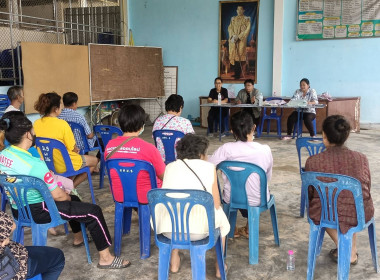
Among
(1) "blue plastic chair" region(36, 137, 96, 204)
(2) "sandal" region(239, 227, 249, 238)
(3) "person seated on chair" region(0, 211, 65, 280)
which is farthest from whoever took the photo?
(1) "blue plastic chair" region(36, 137, 96, 204)

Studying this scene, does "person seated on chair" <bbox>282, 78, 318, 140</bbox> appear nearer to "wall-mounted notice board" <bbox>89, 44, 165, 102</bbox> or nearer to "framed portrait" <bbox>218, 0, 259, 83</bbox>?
"framed portrait" <bbox>218, 0, 259, 83</bbox>

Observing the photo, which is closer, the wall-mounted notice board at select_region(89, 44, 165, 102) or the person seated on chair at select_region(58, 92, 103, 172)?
the person seated on chair at select_region(58, 92, 103, 172)

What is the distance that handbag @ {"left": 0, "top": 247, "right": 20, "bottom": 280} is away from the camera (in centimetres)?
169

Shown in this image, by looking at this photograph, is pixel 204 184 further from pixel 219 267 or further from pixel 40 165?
pixel 40 165

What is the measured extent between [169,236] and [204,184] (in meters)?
0.35

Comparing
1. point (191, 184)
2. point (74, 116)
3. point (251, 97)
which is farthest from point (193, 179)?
point (251, 97)

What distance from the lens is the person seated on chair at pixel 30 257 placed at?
1.69 m

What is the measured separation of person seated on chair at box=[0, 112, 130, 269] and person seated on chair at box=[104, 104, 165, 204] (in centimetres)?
→ 30

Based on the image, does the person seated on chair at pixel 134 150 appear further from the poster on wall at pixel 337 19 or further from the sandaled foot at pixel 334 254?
the poster on wall at pixel 337 19

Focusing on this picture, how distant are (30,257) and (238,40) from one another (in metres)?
7.55

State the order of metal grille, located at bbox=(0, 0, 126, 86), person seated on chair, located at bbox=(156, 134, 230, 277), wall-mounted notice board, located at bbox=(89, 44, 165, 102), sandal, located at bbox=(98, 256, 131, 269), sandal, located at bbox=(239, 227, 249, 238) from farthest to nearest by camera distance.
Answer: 1. metal grille, located at bbox=(0, 0, 126, 86)
2. wall-mounted notice board, located at bbox=(89, 44, 165, 102)
3. sandal, located at bbox=(239, 227, 249, 238)
4. sandal, located at bbox=(98, 256, 131, 269)
5. person seated on chair, located at bbox=(156, 134, 230, 277)

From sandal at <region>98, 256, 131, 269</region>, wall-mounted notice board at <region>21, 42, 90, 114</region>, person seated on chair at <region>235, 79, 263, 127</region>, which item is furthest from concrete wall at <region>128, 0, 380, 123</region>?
sandal at <region>98, 256, 131, 269</region>

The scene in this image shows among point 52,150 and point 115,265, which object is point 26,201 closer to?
point 115,265

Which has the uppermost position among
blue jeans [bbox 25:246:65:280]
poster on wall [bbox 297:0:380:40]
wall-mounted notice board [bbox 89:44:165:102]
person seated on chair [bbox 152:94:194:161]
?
poster on wall [bbox 297:0:380:40]
